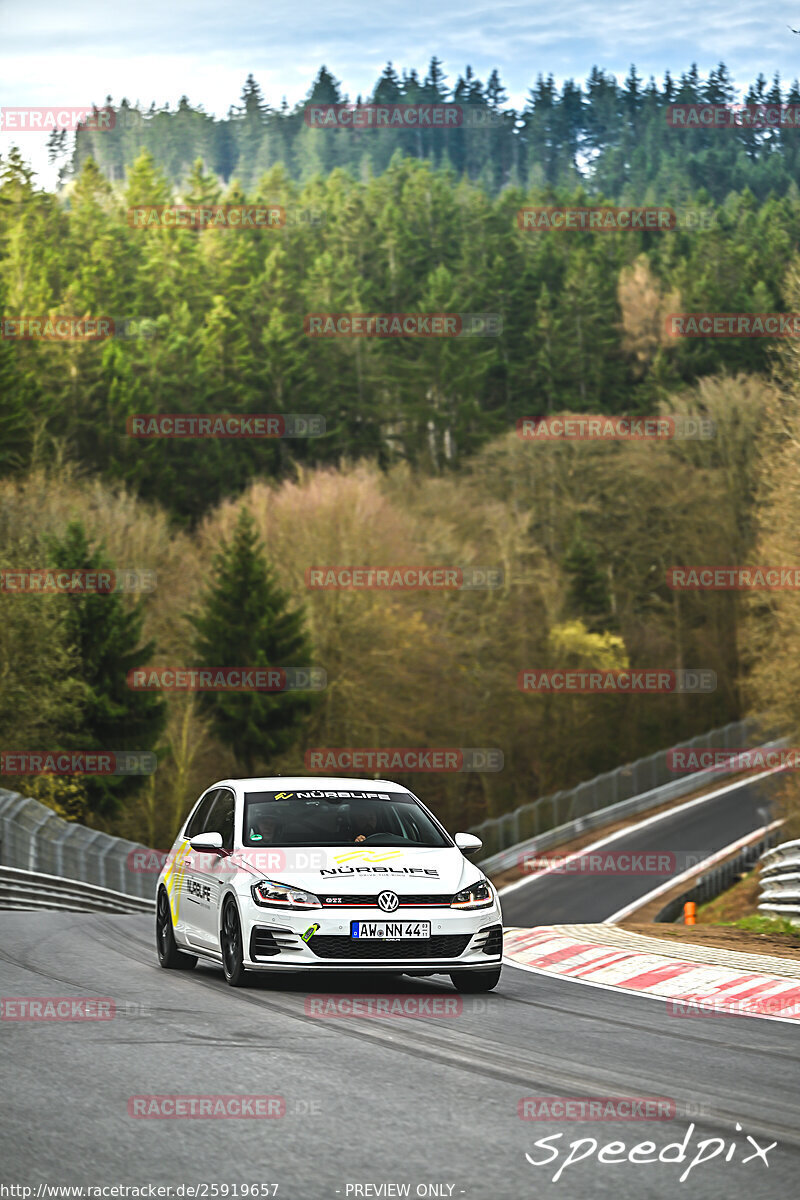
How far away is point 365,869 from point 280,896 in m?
0.64

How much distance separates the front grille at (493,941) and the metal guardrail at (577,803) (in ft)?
136

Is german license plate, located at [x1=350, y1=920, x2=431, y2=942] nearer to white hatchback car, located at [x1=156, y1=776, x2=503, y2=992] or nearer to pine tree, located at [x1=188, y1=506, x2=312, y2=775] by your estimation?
white hatchback car, located at [x1=156, y1=776, x2=503, y2=992]

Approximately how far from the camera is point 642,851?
53.6 m

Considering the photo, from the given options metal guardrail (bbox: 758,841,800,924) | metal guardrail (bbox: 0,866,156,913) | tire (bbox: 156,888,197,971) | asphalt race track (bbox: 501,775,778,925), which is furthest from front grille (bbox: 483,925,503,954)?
asphalt race track (bbox: 501,775,778,925)

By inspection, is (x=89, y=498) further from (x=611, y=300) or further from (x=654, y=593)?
(x=611, y=300)

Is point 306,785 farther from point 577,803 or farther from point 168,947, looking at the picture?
point 577,803

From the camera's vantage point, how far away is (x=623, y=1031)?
9.57 m

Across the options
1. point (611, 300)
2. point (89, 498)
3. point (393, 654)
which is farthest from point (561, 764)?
point (611, 300)

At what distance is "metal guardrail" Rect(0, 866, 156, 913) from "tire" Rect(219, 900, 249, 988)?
13.4 m

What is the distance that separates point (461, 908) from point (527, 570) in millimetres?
63693

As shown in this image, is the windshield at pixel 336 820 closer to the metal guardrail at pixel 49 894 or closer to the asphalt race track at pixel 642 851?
the metal guardrail at pixel 49 894

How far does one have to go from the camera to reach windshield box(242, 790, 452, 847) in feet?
39.9

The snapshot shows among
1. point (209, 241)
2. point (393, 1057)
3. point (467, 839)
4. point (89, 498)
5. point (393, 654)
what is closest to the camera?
point (393, 1057)

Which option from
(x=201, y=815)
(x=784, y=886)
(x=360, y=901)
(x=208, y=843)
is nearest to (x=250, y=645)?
(x=784, y=886)
